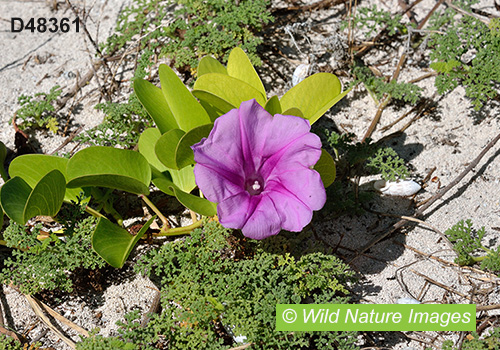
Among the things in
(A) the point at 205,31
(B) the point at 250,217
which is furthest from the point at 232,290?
(A) the point at 205,31

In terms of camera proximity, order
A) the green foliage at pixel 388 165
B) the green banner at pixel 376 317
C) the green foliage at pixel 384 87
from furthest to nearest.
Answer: the green foliage at pixel 384 87
the green foliage at pixel 388 165
the green banner at pixel 376 317

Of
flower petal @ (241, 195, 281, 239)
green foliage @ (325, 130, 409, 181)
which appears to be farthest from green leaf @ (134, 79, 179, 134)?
green foliage @ (325, 130, 409, 181)

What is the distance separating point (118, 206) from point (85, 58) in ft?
4.09

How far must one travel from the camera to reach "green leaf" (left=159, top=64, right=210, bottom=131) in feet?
7.40

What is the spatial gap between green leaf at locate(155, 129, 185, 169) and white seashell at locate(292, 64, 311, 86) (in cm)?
107

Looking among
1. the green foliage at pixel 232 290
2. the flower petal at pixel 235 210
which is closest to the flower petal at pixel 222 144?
the flower petal at pixel 235 210

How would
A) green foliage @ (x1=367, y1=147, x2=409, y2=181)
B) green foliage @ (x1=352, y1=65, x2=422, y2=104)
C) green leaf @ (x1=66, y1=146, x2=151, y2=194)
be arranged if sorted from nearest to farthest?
green leaf @ (x1=66, y1=146, x2=151, y2=194) → green foliage @ (x1=367, y1=147, x2=409, y2=181) → green foliage @ (x1=352, y1=65, x2=422, y2=104)

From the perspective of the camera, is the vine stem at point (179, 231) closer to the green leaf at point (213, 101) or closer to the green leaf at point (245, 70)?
the green leaf at point (213, 101)

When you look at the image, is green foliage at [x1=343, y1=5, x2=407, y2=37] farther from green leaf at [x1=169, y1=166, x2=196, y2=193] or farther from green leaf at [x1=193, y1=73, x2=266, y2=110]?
green leaf at [x1=169, y1=166, x2=196, y2=193]

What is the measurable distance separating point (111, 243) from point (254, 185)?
63cm

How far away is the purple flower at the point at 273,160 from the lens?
1.91 m

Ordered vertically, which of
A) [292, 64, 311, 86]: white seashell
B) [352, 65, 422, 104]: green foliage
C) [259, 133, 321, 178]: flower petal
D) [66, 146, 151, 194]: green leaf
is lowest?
[66, 146, 151, 194]: green leaf

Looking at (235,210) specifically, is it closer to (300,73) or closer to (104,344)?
Result: (104,344)

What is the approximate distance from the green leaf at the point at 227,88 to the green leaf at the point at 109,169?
429 mm
